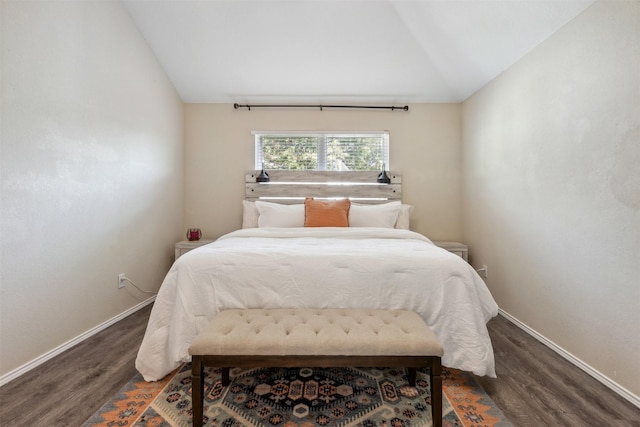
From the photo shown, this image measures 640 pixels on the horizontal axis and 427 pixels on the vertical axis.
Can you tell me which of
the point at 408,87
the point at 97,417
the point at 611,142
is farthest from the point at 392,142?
the point at 97,417

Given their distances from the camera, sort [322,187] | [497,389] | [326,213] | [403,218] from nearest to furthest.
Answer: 1. [497,389]
2. [326,213]
3. [403,218]
4. [322,187]

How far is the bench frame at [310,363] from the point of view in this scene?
3.79 feet

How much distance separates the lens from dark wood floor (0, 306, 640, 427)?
1.29 metres

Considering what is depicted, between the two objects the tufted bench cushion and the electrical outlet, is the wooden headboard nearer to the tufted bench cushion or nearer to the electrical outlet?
the electrical outlet

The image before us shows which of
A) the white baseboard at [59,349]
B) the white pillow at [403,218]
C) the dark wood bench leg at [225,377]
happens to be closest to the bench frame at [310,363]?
the dark wood bench leg at [225,377]

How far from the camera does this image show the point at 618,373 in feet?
4.92

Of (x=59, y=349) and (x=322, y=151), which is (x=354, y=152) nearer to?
(x=322, y=151)

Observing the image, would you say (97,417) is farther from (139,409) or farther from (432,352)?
(432,352)

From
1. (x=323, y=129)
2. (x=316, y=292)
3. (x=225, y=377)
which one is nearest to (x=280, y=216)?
(x=323, y=129)

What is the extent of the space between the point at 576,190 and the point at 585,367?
1056 mm

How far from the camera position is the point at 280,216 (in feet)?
9.44

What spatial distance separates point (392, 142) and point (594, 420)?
278 centimetres

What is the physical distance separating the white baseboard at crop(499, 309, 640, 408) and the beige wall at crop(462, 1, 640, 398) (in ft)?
0.07

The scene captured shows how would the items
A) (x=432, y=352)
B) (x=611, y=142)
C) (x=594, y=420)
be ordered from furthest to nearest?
(x=611, y=142) < (x=594, y=420) < (x=432, y=352)
